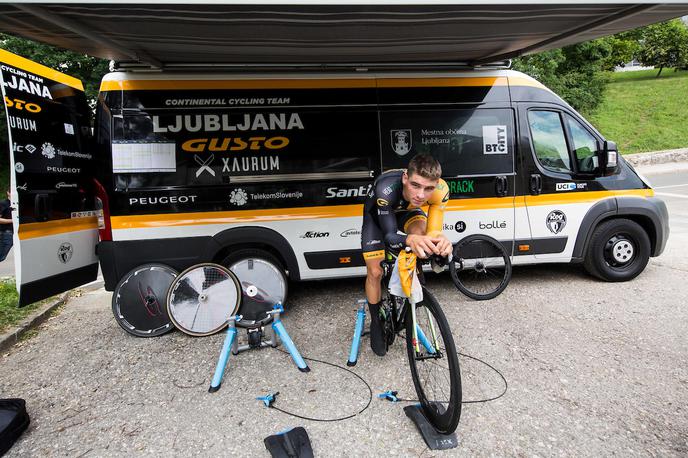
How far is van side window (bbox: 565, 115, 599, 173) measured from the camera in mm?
4652

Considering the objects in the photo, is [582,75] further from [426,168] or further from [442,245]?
[442,245]

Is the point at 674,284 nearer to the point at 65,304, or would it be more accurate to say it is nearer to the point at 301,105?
the point at 301,105

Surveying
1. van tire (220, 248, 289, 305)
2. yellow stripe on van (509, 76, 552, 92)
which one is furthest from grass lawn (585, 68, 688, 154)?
van tire (220, 248, 289, 305)

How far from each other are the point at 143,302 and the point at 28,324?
1.32 metres

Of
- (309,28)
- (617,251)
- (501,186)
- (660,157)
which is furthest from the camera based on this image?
(660,157)

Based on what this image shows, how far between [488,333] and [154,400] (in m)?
2.78

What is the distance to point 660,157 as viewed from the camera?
1661cm

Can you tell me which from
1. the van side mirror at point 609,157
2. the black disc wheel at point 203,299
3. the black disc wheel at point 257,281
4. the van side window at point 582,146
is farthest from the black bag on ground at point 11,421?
the van side mirror at point 609,157

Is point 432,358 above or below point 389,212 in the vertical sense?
below

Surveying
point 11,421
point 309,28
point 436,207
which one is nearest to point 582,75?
point 309,28

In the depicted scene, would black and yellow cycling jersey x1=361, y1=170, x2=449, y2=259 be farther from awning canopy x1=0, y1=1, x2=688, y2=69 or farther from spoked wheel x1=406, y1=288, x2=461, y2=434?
awning canopy x1=0, y1=1, x2=688, y2=69

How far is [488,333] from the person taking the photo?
3799 mm

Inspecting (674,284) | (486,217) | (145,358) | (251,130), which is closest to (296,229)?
(251,130)

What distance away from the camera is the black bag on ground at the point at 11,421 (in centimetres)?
249
